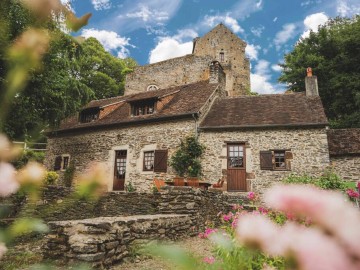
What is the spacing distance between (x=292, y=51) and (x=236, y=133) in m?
15.1

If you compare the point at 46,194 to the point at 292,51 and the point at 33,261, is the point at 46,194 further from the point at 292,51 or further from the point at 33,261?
the point at 292,51

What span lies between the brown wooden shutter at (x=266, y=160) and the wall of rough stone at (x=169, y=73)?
746 inches

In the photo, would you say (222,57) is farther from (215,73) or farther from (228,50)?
(215,73)

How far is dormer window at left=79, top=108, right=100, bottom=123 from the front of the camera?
17438mm

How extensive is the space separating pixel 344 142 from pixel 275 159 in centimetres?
401

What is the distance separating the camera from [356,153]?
12.9m

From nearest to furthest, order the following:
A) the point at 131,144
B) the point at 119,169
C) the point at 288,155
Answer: the point at 288,155
the point at 131,144
the point at 119,169

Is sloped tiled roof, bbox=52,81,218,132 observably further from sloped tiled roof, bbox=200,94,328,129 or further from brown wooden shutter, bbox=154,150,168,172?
brown wooden shutter, bbox=154,150,168,172

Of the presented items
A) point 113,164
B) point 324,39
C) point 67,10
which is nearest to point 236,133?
point 113,164

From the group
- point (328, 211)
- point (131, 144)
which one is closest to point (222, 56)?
Answer: point (131, 144)

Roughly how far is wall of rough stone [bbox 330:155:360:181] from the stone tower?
73.9ft

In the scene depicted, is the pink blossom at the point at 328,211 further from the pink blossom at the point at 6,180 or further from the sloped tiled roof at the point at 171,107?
the sloped tiled roof at the point at 171,107

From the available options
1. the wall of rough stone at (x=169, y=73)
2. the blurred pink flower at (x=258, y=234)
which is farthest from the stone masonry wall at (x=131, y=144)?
the wall of rough stone at (x=169, y=73)

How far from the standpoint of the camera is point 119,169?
50.4ft
